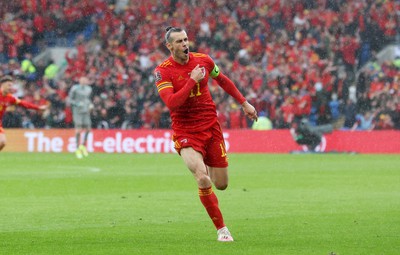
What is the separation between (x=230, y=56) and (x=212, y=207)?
96.8 feet

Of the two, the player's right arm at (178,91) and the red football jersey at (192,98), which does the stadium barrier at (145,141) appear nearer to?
the red football jersey at (192,98)

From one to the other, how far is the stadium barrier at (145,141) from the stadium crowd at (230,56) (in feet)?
3.20

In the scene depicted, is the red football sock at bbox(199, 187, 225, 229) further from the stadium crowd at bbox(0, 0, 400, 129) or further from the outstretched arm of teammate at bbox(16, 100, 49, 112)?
the stadium crowd at bbox(0, 0, 400, 129)

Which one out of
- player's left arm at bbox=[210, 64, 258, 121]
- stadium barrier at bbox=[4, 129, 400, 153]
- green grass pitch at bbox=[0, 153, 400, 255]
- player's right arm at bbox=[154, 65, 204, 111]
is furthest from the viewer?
stadium barrier at bbox=[4, 129, 400, 153]

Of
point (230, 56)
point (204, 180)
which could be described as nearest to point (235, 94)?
point (204, 180)

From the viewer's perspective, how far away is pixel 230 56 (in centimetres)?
4009

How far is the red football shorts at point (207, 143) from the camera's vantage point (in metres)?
11.1

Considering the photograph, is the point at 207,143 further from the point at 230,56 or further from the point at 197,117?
the point at 230,56

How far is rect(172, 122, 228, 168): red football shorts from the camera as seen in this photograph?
36.4 ft

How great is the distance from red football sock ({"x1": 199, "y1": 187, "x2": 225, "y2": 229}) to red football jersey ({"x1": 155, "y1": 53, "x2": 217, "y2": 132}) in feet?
2.40

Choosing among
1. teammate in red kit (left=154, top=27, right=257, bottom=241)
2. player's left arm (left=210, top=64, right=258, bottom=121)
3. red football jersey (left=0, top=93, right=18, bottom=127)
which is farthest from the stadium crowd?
teammate in red kit (left=154, top=27, right=257, bottom=241)

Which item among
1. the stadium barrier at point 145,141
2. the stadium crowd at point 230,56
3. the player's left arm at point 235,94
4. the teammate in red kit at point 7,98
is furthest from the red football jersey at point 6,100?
the stadium crowd at point 230,56

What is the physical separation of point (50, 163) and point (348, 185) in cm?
1076

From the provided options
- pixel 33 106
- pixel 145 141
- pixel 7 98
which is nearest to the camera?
pixel 33 106
